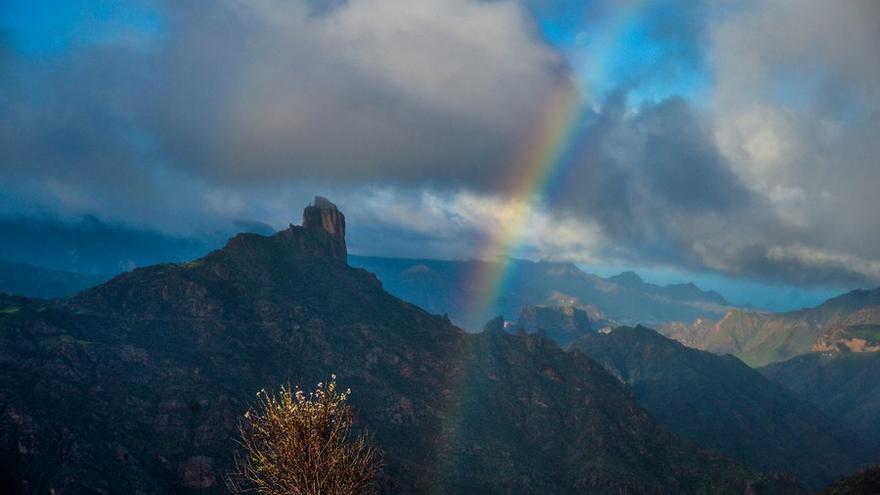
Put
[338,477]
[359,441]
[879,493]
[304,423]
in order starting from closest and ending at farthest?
1. [304,423]
2. [338,477]
3. [359,441]
4. [879,493]

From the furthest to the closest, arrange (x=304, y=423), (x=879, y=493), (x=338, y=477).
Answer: (x=879, y=493)
(x=338, y=477)
(x=304, y=423)

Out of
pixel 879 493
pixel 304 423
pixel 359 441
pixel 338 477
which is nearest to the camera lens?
pixel 304 423

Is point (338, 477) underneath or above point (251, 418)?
underneath

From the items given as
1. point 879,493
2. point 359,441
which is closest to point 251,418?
point 359,441

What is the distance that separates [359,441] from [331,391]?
42.8 ft

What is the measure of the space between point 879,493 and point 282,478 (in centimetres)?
23585

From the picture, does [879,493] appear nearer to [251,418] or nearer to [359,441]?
[359,441]

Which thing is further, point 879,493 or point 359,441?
point 879,493

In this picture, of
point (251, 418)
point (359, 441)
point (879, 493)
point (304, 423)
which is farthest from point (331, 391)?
point (879, 493)

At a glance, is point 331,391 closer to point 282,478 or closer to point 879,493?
point 282,478

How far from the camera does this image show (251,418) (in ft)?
171

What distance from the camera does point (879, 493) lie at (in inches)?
7712

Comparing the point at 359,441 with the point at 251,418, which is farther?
the point at 359,441

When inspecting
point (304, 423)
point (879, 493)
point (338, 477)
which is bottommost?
point (879, 493)
